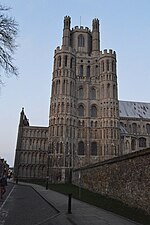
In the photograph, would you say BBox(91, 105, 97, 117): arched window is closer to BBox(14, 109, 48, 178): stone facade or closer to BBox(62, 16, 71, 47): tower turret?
BBox(14, 109, 48, 178): stone facade

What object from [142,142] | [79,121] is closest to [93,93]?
[79,121]

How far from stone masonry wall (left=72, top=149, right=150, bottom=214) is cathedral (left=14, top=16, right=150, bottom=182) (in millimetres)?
29178

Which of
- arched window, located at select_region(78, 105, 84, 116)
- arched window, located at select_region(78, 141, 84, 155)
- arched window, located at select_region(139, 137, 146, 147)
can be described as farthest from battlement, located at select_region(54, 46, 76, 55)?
arched window, located at select_region(139, 137, 146, 147)

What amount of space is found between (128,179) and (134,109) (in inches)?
2230

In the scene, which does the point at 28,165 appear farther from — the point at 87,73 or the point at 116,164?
the point at 116,164

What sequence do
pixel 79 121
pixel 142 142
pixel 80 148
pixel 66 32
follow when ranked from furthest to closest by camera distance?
pixel 66 32 → pixel 142 142 → pixel 79 121 → pixel 80 148

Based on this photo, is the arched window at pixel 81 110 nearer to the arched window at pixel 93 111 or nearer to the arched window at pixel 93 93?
the arched window at pixel 93 111

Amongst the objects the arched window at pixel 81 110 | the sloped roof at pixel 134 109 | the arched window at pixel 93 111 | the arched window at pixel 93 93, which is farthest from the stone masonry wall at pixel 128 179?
the sloped roof at pixel 134 109

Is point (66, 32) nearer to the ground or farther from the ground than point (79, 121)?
farther from the ground

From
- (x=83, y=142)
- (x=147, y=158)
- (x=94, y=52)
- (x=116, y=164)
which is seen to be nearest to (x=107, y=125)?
(x=83, y=142)

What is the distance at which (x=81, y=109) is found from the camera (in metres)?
59.5

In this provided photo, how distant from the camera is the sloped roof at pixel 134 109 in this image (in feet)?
225

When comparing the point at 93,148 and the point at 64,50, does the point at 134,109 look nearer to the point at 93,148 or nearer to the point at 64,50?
the point at 93,148

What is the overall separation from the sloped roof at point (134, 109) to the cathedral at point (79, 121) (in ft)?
1.56
